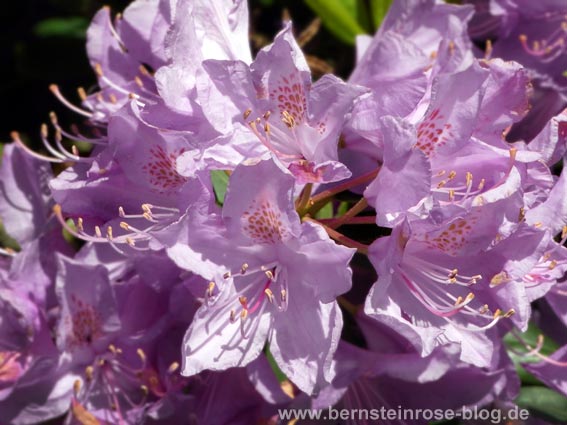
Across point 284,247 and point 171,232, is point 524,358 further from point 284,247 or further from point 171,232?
point 171,232

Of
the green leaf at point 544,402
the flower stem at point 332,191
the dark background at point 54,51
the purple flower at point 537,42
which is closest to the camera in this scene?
the flower stem at point 332,191

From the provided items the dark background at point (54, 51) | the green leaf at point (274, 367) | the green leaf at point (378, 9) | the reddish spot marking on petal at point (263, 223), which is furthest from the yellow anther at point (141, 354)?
the green leaf at point (378, 9)

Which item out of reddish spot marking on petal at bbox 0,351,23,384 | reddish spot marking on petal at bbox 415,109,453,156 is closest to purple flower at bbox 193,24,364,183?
reddish spot marking on petal at bbox 415,109,453,156

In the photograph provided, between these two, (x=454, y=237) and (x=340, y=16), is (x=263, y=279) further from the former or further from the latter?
(x=340, y=16)

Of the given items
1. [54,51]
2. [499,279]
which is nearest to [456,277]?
[499,279]

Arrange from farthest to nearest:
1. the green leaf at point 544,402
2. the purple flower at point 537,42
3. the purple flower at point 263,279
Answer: the purple flower at point 537,42
the green leaf at point 544,402
the purple flower at point 263,279

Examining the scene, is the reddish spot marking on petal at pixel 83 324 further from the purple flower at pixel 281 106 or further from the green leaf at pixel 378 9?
the green leaf at pixel 378 9

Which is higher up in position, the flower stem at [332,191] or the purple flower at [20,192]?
the flower stem at [332,191]
